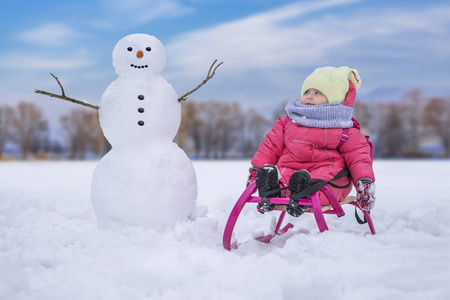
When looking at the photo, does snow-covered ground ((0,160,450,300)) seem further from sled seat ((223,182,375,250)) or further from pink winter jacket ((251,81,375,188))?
pink winter jacket ((251,81,375,188))

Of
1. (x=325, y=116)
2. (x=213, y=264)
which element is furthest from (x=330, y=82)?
(x=213, y=264)

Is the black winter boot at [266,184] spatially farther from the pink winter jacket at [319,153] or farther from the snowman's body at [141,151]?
the snowman's body at [141,151]

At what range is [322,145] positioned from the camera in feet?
11.3

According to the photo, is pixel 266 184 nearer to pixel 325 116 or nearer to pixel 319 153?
pixel 319 153

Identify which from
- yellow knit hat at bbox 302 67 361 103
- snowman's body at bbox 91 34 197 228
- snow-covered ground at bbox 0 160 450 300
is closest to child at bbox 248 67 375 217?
yellow knit hat at bbox 302 67 361 103

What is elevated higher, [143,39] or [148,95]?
[143,39]

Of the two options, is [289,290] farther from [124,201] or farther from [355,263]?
[124,201]

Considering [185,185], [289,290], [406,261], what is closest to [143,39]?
[185,185]

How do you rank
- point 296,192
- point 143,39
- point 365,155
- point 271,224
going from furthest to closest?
point 271,224 < point 143,39 < point 365,155 < point 296,192

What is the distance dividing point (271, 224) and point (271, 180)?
988 millimetres

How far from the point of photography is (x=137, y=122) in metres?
3.45

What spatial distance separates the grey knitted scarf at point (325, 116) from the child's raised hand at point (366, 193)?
0.51m

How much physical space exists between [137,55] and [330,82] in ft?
5.30

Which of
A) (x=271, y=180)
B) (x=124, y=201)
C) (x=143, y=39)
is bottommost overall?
(x=124, y=201)
